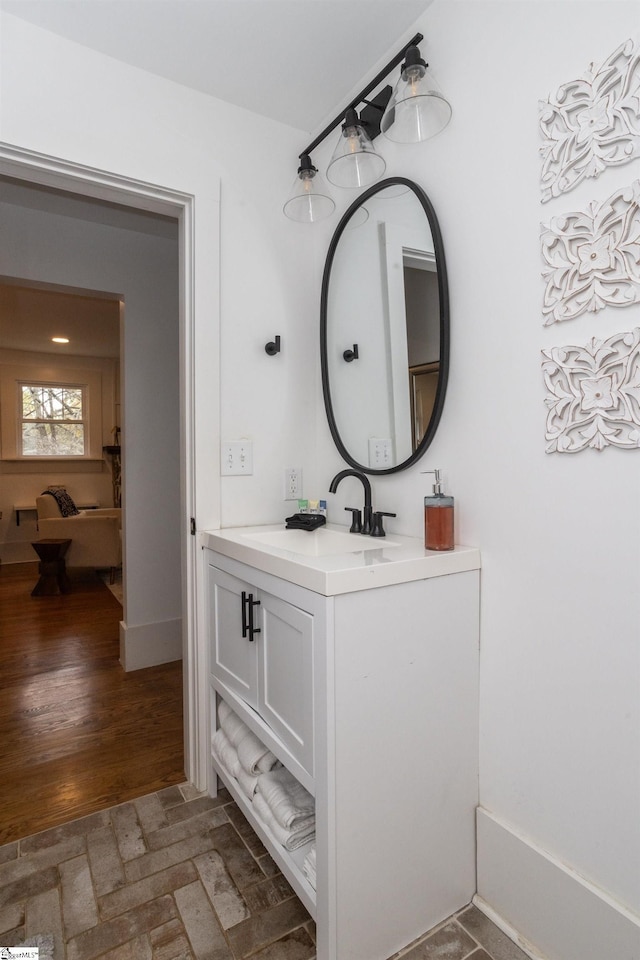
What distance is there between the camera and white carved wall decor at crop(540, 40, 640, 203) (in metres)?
1.01

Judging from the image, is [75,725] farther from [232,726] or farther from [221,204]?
[221,204]

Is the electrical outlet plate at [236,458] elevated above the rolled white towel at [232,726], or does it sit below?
above

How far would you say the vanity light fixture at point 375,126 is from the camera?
129 cm

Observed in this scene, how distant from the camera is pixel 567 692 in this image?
116 centimetres

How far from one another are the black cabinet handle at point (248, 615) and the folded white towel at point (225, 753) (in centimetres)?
46

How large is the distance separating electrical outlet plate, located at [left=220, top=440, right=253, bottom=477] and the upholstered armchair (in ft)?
12.3

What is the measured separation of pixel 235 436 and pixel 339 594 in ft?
3.17

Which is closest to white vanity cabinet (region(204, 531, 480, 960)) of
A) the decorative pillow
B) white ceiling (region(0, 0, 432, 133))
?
white ceiling (region(0, 0, 432, 133))

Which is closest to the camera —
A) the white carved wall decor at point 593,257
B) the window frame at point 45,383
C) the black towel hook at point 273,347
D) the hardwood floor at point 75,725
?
the white carved wall decor at point 593,257

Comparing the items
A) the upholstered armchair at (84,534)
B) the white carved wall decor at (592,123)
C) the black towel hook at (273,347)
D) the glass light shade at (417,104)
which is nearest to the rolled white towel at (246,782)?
the black towel hook at (273,347)

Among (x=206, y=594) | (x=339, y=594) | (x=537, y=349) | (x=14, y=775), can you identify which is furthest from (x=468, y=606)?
(x=14, y=775)

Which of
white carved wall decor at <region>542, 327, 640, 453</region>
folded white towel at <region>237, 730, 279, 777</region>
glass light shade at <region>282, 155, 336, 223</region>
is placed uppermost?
glass light shade at <region>282, 155, 336, 223</region>

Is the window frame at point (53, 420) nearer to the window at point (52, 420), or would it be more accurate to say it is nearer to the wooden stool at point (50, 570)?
the window at point (52, 420)

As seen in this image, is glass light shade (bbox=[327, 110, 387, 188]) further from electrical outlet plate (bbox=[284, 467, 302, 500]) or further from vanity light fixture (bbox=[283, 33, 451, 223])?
electrical outlet plate (bbox=[284, 467, 302, 500])
